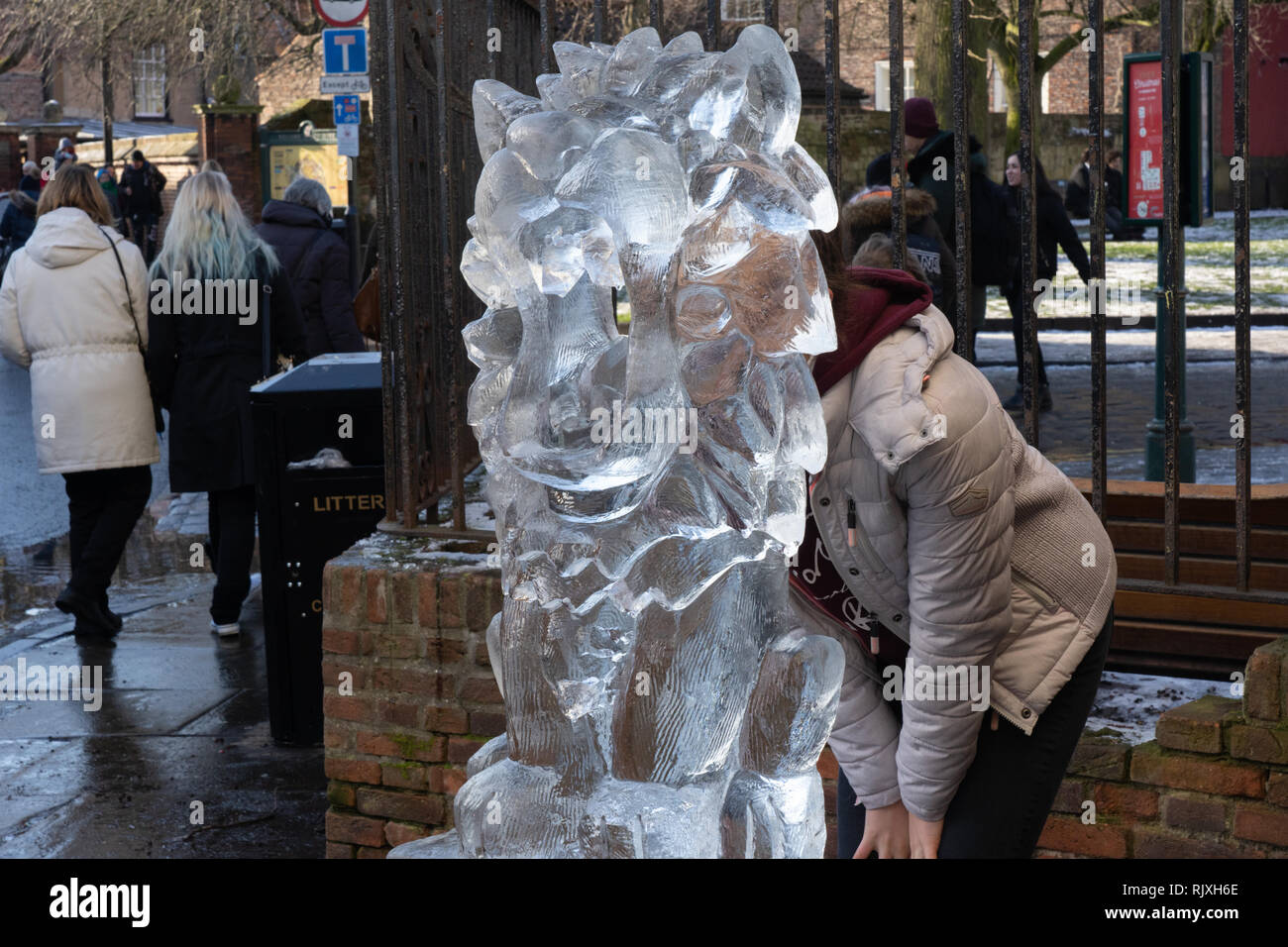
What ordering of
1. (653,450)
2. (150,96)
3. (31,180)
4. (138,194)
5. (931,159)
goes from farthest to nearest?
(150,96) < (138,194) < (31,180) < (931,159) < (653,450)

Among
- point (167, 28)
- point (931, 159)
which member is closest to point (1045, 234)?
point (931, 159)

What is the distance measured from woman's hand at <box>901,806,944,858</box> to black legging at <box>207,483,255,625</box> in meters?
4.45

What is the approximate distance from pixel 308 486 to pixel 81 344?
2.13m

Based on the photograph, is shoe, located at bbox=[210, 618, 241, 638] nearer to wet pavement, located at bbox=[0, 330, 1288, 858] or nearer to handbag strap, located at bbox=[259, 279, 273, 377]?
wet pavement, located at bbox=[0, 330, 1288, 858]

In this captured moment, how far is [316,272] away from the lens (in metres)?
8.17

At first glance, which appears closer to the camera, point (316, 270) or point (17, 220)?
point (316, 270)

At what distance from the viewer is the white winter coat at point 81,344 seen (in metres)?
6.55

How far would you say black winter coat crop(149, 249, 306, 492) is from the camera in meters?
6.50

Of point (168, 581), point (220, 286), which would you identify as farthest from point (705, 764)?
point (168, 581)

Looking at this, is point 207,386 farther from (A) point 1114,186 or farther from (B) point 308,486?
(A) point 1114,186

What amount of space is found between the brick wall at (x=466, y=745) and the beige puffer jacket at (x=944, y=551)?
2.58 ft

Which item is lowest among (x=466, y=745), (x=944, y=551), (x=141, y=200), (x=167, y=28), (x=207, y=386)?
(x=466, y=745)

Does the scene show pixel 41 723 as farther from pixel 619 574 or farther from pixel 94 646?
pixel 619 574

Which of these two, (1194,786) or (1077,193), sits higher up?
(1077,193)
